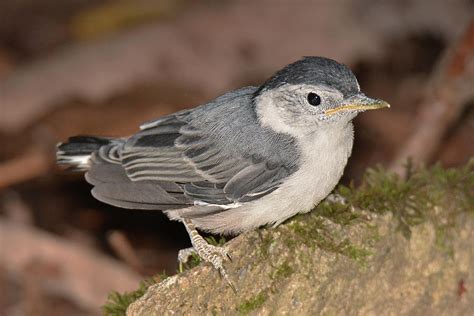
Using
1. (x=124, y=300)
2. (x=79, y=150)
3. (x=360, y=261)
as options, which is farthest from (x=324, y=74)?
(x=79, y=150)

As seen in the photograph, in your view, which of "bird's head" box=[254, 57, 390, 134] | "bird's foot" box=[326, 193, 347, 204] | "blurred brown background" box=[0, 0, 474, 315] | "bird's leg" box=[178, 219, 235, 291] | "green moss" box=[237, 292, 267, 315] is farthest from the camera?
"blurred brown background" box=[0, 0, 474, 315]

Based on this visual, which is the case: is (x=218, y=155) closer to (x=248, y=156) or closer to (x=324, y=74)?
(x=248, y=156)

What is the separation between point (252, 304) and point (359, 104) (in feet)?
A: 4.19

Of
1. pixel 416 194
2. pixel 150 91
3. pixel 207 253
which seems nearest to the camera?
pixel 207 253

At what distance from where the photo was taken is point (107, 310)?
188 inches

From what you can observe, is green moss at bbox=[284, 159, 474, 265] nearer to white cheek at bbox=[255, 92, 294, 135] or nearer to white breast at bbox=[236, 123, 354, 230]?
white breast at bbox=[236, 123, 354, 230]

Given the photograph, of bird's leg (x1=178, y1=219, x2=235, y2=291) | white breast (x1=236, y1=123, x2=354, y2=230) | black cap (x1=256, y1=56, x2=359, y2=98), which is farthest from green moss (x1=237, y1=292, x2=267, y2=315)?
black cap (x1=256, y1=56, x2=359, y2=98)

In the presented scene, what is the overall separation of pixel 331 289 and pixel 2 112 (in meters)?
4.49

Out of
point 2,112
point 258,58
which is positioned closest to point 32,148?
point 2,112

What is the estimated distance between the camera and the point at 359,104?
4734mm

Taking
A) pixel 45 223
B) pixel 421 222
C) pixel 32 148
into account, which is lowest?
pixel 45 223

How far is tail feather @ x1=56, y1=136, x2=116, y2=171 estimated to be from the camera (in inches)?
221

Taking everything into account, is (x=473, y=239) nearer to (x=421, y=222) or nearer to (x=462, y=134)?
(x=421, y=222)

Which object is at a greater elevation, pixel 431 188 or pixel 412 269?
pixel 431 188
